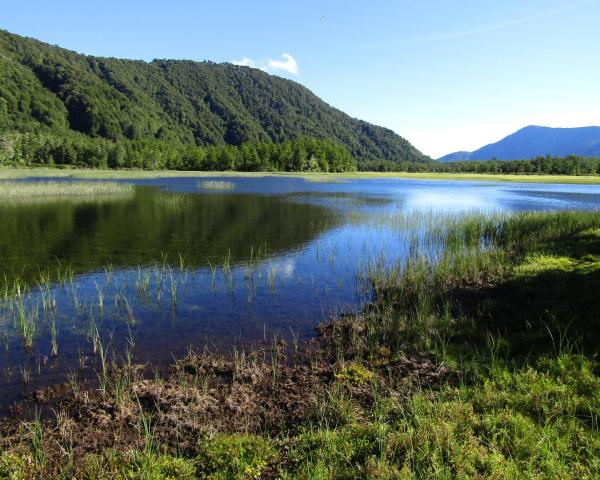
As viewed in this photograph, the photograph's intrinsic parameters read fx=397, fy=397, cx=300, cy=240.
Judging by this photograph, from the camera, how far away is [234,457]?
624 cm

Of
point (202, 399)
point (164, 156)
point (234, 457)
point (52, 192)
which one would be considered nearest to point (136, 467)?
point (234, 457)

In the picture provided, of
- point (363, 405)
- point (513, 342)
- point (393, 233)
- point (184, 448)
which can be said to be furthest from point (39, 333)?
point (393, 233)

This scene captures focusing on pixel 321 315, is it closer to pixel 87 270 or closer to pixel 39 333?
pixel 39 333

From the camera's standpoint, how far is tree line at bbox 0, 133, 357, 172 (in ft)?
447

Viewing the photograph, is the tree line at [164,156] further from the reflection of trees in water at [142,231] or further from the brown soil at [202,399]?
the brown soil at [202,399]

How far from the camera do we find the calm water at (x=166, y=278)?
11656 millimetres

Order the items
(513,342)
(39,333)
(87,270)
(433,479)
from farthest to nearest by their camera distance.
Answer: (87,270) → (39,333) → (513,342) → (433,479)

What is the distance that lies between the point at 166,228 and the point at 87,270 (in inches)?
485

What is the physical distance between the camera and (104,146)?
149375mm

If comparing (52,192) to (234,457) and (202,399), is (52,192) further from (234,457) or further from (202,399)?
(234,457)

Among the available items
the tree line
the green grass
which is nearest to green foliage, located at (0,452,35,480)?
the green grass

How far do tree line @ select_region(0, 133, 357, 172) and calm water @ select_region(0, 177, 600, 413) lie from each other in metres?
118

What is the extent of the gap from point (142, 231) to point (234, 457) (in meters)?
26.5

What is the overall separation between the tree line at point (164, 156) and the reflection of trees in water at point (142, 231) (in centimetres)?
10821
